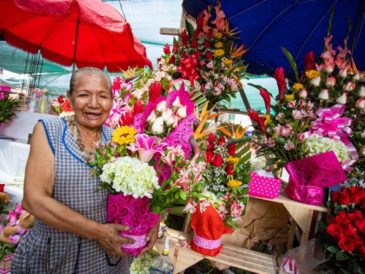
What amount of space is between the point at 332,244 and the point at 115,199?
1.16m

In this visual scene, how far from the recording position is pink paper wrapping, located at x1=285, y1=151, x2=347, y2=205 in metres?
1.57

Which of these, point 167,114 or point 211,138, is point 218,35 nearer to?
point 211,138

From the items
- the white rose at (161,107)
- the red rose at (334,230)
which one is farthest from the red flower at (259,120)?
the white rose at (161,107)

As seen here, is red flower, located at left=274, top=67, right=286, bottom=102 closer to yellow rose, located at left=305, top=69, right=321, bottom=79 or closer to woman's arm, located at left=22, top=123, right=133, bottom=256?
yellow rose, located at left=305, top=69, right=321, bottom=79

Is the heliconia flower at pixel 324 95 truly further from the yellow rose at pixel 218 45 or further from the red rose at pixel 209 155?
the yellow rose at pixel 218 45

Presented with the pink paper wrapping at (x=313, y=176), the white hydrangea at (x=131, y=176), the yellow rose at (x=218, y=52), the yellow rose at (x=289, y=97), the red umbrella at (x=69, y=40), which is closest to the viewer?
the white hydrangea at (x=131, y=176)

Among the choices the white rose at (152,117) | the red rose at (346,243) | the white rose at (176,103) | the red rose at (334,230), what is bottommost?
the red rose at (346,243)

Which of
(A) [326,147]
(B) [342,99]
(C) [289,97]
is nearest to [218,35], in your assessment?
(C) [289,97]

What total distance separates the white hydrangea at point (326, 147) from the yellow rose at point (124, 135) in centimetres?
107

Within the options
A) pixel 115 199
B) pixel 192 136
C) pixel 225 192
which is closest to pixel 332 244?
pixel 225 192

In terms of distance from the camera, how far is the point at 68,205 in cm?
123

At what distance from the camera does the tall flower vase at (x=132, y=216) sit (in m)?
1.19

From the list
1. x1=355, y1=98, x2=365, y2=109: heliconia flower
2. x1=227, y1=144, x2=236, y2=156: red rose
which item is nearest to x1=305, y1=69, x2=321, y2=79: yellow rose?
x1=355, y1=98, x2=365, y2=109: heliconia flower

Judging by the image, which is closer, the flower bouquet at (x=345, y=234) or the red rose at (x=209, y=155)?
the flower bouquet at (x=345, y=234)
